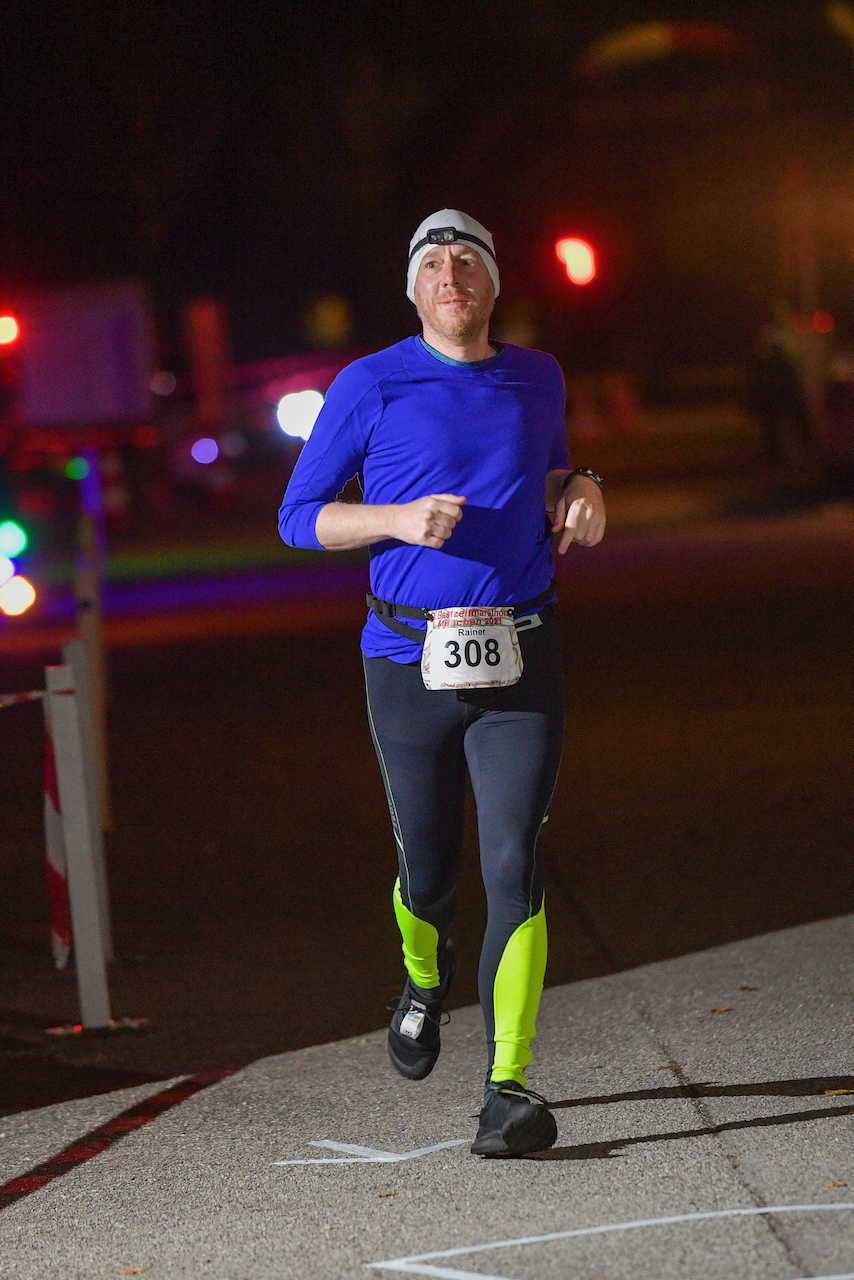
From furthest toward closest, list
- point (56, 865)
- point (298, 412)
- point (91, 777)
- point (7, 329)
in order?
point (7, 329) < point (298, 412) < point (91, 777) < point (56, 865)

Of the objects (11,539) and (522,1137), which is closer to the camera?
(522,1137)

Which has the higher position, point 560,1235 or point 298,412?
point 298,412

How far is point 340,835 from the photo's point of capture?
360 inches

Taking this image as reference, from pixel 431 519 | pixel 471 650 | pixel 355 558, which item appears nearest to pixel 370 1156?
pixel 471 650

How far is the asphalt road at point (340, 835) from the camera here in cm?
666

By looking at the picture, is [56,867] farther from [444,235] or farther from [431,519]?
[444,235]

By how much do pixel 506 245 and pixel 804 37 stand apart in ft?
30.0

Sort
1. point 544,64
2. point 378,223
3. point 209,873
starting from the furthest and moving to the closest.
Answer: point 378,223, point 544,64, point 209,873

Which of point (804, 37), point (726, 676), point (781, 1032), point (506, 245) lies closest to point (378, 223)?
point (804, 37)

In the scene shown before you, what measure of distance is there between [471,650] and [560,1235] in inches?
53.8

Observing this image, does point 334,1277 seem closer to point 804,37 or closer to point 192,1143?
point 192,1143

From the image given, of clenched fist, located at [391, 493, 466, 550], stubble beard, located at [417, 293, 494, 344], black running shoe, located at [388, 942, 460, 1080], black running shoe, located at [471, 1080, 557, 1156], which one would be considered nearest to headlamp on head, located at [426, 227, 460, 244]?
stubble beard, located at [417, 293, 494, 344]

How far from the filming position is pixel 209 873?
858cm

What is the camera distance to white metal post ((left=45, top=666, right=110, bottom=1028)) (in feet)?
20.8
